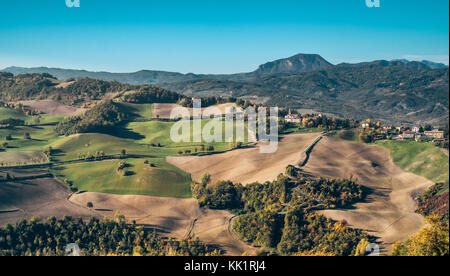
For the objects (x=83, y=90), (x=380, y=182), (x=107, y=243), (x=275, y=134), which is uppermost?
(x=83, y=90)

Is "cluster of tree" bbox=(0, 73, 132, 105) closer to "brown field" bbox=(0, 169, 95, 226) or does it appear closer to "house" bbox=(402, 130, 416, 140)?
"brown field" bbox=(0, 169, 95, 226)

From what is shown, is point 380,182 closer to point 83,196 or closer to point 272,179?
point 272,179

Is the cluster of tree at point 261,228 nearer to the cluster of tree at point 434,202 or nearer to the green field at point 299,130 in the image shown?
the cluster of tree at point 434,202

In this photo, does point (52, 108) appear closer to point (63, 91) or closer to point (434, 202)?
point (63, 91)

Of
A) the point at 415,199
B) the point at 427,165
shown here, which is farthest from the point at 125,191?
the point at 427,165

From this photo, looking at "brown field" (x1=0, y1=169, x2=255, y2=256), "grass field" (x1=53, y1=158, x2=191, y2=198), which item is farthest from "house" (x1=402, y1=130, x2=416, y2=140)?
"grass field" (x1=53, y1=158, x2=191, y2=198)

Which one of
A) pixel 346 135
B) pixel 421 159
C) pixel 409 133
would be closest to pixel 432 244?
pixel 421 159
